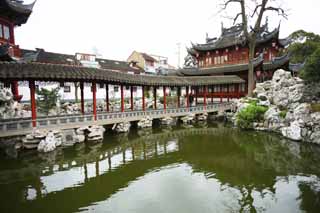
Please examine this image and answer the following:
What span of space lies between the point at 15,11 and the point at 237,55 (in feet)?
78.7

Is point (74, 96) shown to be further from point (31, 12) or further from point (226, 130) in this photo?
point (226, 130)

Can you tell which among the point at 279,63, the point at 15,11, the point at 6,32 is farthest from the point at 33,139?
the point at 279,63

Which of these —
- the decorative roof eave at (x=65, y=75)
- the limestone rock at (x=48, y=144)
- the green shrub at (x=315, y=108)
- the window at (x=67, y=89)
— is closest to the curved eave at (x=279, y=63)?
the green shrub at (x=315, y=108)

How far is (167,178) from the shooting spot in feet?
28.8

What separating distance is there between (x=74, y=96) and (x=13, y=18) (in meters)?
14.2

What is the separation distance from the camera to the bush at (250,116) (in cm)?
1778

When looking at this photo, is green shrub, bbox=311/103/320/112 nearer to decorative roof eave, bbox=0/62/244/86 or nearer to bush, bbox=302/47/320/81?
bush, bbox=302/47/320/81

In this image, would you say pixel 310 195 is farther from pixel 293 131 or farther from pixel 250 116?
pixel 250 116

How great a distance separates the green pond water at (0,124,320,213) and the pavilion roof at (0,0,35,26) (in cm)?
1023

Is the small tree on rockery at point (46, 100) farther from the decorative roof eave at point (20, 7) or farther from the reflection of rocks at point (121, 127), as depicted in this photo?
the reflection of rocks at point (121, 127)

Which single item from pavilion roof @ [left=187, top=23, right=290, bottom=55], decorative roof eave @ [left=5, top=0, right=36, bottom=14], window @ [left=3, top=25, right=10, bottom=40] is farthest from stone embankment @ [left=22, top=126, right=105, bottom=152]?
pavilion roof @ [left=187, top=23, right=290, bottom=55]

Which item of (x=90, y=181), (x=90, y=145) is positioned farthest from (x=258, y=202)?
(x=90, y=145)

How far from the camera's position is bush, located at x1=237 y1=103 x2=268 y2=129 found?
58.3 feet

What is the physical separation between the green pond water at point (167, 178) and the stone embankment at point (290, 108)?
114cm
